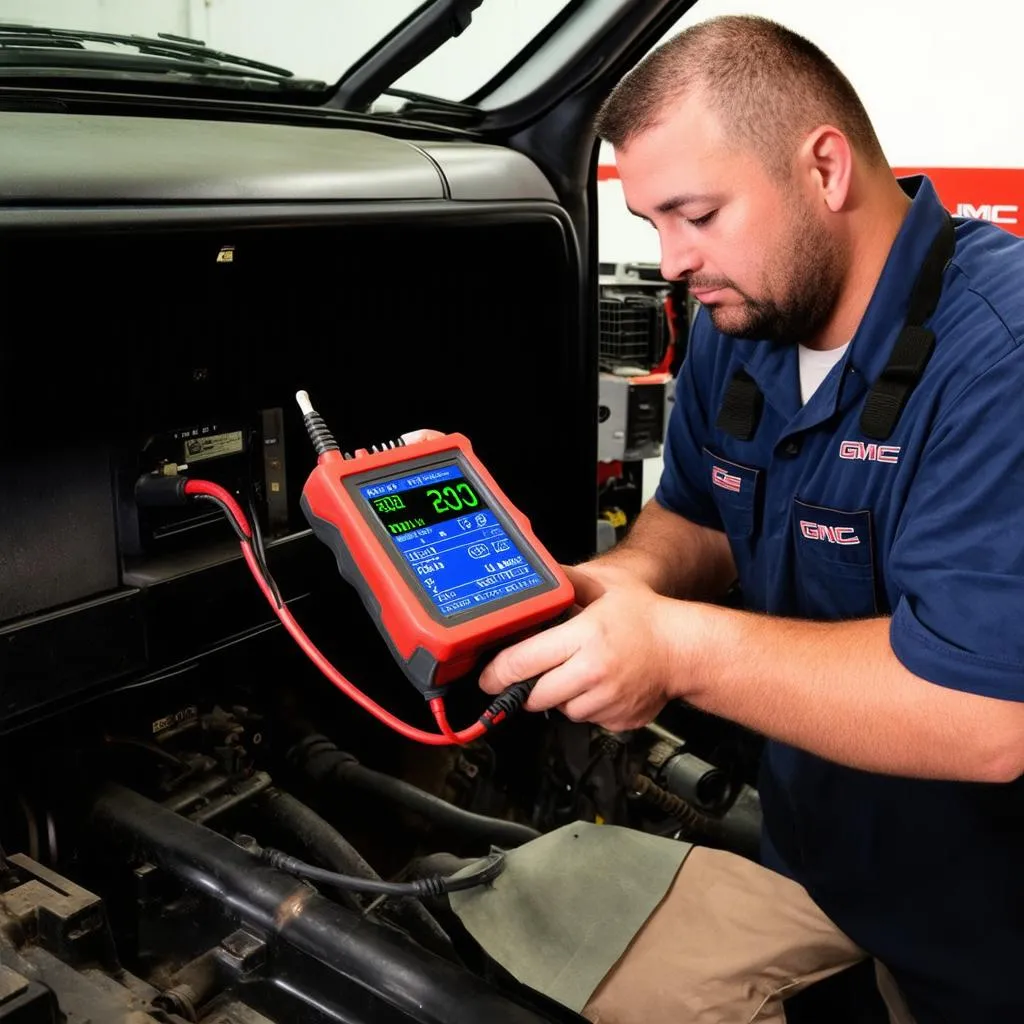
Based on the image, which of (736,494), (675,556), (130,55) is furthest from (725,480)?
(130,55)

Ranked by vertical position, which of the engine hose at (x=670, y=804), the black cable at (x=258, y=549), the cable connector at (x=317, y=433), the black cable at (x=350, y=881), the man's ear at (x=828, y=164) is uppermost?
the man's ear at (x=828, y=164)

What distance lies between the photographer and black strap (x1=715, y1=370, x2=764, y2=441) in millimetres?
1236

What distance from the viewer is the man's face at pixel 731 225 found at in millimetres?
1037

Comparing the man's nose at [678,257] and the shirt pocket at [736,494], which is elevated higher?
the man's nose at [678,257]

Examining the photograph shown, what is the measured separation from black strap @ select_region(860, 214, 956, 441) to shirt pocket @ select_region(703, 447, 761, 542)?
0.66ft

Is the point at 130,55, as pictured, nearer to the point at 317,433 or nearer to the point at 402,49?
the point at 402,49

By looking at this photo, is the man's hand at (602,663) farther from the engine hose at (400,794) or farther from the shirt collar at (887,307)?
the engine hose at (400,794)

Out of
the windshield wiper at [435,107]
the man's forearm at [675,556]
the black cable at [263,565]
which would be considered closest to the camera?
the black cable at [263,565]

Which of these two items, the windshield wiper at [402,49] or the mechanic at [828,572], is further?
the windshield wiper at [402,49]

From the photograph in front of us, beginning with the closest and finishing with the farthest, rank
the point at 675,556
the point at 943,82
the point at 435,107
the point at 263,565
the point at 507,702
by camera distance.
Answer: the point at 507,702, the point at 263,565, the point at 675,556, the point at 435,107, the point at 943,82

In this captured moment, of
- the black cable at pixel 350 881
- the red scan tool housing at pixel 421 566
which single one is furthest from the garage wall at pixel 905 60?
the black cable at pixel 350 881

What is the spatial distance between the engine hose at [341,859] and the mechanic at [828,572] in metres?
0.20

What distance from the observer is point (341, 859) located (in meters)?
1.26

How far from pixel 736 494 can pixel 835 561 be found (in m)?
0.17
